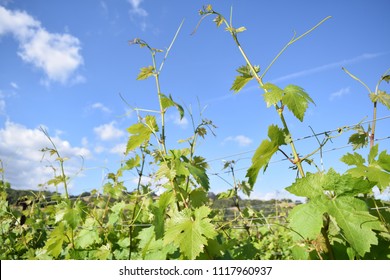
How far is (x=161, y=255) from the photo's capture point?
218cm

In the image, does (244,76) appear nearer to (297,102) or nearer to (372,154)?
(297,102)

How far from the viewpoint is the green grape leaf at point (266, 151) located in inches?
65.6

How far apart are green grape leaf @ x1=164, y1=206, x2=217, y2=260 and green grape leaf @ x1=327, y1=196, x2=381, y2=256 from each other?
0.60 meters

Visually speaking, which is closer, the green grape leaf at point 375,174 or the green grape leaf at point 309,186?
the green grape leaf at point 309,186

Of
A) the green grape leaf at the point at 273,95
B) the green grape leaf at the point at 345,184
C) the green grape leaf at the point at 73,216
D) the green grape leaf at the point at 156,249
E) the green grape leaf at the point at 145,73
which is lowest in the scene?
the green grape leaf at the point at 156,249

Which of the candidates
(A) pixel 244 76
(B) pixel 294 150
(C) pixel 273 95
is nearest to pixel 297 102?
(C) pixel 273 95

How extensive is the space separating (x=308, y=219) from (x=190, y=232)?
24.0 inches

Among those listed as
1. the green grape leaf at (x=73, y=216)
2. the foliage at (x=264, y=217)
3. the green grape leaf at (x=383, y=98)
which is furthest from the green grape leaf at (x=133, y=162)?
the green grape leaf at (x=383, y=98)

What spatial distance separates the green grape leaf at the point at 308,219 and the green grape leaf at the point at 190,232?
43 centimetres

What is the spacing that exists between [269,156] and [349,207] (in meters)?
0.46

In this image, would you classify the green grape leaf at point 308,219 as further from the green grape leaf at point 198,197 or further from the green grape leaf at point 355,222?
the green grape leaf at point 198,197

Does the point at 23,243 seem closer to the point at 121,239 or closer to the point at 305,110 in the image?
the point at 121,239

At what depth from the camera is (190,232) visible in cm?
167
